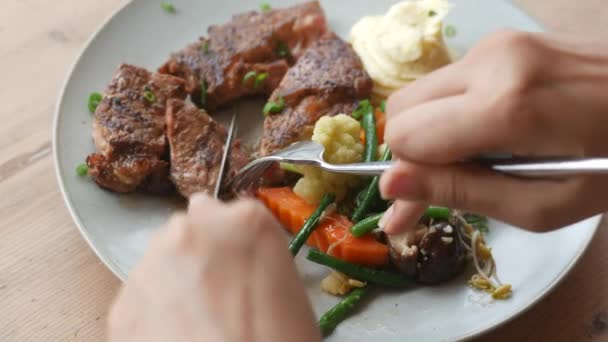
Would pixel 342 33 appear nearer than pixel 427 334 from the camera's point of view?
No

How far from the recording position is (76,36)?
3.21 metres

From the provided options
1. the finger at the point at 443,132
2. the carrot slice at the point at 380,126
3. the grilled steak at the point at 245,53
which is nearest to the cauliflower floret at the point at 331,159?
the carrot slice at the point at 380,126

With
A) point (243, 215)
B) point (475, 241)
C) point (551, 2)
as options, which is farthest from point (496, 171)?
point (551, 2)

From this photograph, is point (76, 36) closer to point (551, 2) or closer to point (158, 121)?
point (158, 121)

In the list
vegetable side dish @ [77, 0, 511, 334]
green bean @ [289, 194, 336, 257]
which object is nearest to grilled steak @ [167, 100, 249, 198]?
vegetable side dish @ [77, 0, 511, 334]

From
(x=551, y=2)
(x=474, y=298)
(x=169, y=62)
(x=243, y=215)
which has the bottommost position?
(x=474, y=298)

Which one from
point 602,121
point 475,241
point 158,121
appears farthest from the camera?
point 158,121

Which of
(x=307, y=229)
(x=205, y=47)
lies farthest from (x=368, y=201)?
(x=205, y=47)

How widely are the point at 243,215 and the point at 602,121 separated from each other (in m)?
0.73

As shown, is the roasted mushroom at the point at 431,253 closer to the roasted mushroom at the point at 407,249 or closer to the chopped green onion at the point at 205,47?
the roasted mushroom at the point at 407,249

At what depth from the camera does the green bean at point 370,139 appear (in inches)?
98.4

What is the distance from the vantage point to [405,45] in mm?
2770

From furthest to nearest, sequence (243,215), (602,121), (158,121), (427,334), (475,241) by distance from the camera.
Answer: (158,121) < (475,241) < (427,334) < (602,121) < (243,215)

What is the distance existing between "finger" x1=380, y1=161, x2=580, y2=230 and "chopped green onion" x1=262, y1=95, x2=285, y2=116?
1.35 metres
